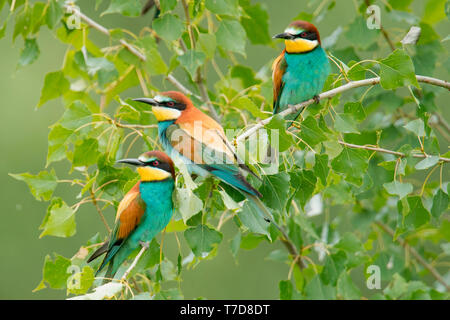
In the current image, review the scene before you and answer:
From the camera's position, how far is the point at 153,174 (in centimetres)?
191

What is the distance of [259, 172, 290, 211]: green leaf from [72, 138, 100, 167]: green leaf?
27.2 inches

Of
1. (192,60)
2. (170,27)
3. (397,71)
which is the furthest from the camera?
(192,60)

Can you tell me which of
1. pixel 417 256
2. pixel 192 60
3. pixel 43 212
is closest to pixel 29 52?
pixel 192 60

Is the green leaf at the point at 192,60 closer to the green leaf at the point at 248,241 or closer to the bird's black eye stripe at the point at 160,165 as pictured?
the bird's black eye stripe at the point at 160,165

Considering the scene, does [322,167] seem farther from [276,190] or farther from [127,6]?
[127,6]

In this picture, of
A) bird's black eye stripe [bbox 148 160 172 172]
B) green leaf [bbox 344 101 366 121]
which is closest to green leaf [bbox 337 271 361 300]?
green leaf [bbox 344 101 366 121]

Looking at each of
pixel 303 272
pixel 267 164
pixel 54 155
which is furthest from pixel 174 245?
pixel 267 164

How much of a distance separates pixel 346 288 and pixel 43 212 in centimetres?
526

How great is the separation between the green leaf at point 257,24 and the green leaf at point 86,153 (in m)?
1.02

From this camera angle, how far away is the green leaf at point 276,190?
1.72 m

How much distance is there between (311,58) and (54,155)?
1048 millimetres

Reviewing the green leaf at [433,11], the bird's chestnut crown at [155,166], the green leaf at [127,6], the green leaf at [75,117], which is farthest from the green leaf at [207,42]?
the green leaf at [433,11]
